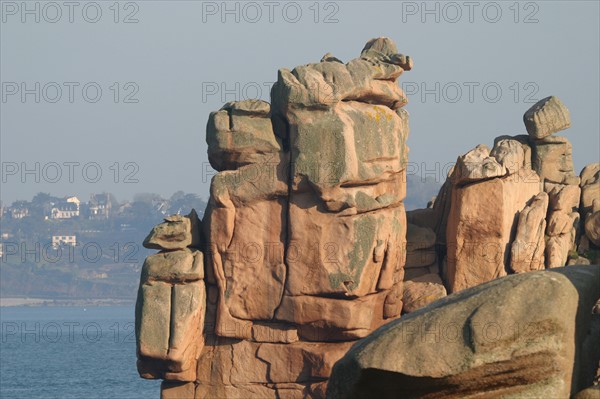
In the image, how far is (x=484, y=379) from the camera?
2169 cm

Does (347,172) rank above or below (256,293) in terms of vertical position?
above

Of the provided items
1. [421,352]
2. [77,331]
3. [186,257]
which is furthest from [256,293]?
[77,331]

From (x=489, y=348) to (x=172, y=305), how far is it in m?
16.8

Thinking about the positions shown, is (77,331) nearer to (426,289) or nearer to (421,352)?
(426,289)

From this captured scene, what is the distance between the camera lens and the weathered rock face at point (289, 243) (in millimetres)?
36969

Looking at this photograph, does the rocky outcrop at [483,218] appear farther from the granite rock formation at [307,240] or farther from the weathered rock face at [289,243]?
the weathered rock face at [289,243]

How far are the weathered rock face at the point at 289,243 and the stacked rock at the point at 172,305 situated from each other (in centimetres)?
4

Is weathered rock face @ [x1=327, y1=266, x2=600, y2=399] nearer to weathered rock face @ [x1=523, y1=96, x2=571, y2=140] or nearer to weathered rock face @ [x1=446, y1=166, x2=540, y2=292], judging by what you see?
weathered rock face @ [x1=446, y1=166, x2=540, y2=292]

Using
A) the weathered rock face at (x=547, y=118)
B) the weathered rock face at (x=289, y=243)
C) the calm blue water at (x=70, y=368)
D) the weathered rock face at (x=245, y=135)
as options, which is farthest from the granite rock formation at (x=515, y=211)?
the calm blue water at (x=70, y=368)

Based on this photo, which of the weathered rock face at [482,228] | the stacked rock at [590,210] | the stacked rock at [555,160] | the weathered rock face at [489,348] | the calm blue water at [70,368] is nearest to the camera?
the weathered rock face at [489,348]

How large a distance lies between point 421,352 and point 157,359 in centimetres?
1655

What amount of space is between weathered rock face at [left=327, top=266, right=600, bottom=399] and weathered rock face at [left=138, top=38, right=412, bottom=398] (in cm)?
1482

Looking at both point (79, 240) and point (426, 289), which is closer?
point (426, 289)

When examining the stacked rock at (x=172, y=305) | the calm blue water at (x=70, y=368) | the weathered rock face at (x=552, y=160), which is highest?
the weathered rock face at (x=552, y=160)
